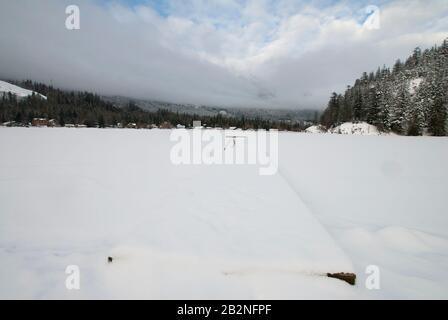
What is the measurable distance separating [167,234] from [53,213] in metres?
3.22

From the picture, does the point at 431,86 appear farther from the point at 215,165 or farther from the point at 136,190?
the point at 136,190

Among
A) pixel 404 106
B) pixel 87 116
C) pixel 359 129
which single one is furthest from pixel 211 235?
pixel 87 116

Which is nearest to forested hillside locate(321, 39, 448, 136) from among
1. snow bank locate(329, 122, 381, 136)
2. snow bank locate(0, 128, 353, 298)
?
snow bank locate(329, 122, 381, 136)

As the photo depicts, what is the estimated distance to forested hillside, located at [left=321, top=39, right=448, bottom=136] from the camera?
43.8m

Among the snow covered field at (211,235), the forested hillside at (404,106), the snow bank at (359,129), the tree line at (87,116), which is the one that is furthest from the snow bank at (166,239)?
the tree line at (87,116)

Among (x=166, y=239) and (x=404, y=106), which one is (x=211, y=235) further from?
(x=404, y=106)

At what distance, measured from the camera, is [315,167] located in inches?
474

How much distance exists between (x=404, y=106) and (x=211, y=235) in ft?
200

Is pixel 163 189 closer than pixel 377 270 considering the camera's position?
No

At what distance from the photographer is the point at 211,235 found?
383 cm

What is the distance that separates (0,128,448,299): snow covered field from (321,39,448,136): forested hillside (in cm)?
4750

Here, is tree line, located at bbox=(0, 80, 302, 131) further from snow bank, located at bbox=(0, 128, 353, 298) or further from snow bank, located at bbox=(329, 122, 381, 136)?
snow bank, located at bbox=(0, 128, 353, 298)

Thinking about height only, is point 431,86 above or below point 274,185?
Result: above
